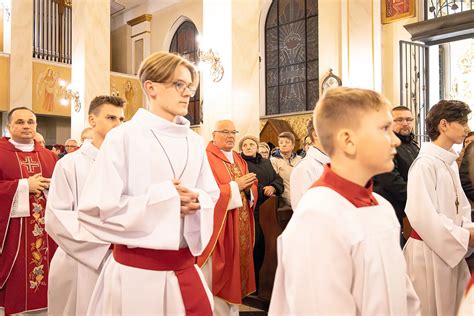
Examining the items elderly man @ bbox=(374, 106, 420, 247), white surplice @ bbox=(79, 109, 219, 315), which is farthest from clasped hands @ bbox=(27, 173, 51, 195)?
elderly man @ bbox=(374, 106, 420, 247)

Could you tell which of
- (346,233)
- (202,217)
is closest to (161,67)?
(202,217)

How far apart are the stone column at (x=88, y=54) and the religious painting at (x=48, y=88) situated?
139 inches

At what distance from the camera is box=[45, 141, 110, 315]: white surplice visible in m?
3.30

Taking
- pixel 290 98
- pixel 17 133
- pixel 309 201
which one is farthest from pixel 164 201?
pixel 290 98

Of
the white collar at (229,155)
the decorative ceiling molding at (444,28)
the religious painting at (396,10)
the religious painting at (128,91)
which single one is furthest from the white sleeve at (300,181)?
the religious painting at (128,91)

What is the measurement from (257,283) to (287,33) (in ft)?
31.7

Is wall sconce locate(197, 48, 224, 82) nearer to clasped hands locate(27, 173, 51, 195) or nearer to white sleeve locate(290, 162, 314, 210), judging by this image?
clasped hands locate(27, 173, 51, 195)

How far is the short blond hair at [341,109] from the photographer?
1.83 metres

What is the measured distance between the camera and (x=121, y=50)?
18.5m

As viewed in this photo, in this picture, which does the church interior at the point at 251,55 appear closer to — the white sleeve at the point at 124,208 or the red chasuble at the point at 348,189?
the white sleeve at the point at 124,208

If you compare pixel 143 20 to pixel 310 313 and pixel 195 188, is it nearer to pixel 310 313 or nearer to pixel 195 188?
pixel 195 188

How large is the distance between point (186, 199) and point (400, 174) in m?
2.83

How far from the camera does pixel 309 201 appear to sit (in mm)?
1792

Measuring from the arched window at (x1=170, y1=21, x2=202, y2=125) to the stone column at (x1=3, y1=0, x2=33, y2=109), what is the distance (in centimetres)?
446
